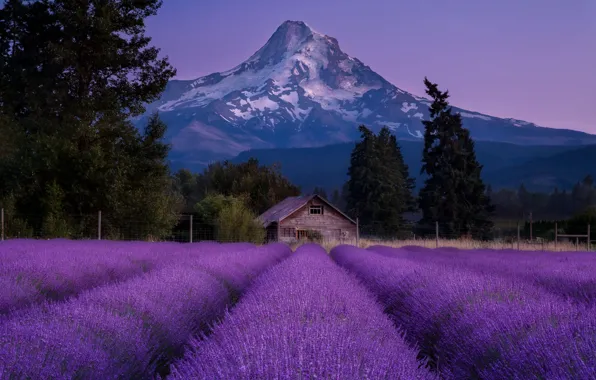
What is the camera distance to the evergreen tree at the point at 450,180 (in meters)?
40.0

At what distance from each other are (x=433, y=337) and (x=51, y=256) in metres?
5.43

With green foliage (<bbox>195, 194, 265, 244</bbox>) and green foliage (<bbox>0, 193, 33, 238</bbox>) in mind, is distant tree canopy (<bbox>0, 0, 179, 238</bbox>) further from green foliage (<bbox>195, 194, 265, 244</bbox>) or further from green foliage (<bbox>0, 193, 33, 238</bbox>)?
green foliage (<bbox>195, 194, 265, 244</bbox>)

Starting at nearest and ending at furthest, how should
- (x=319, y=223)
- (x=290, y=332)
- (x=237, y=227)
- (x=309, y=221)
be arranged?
(x=290, y=332) < (x=237, y=227) < (x=309, y=221) < (x=319, y=223)

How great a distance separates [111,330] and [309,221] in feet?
122

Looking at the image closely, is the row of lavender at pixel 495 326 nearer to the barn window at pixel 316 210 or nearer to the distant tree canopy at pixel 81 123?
the distant tree canopy at pixel 81 123

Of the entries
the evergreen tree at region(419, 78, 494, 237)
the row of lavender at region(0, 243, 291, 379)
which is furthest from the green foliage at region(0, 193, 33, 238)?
the evergreen tree at region(419, 78, 494, 237)

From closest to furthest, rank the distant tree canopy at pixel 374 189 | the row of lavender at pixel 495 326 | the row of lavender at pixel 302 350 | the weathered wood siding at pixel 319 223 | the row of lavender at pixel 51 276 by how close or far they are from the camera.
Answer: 1. the row of lavender at pixel 302 350
2. the row of lavender at pixel 495 326
3. the row of lavender at pixel 51 276
4. the weathered wood siding at pixel 319 223
5. the distant tree canopy at pixel 374 189

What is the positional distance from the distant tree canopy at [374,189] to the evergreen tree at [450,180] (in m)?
7.68

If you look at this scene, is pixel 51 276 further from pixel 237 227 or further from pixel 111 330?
pixel 237 227

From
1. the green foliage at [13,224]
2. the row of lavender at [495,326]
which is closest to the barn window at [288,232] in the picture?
the green foliage at [13,224]

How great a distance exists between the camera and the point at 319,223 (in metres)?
40.2

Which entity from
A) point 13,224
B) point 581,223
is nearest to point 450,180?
point 581,223

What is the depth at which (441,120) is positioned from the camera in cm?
4175

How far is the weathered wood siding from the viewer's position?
1540 inches
